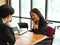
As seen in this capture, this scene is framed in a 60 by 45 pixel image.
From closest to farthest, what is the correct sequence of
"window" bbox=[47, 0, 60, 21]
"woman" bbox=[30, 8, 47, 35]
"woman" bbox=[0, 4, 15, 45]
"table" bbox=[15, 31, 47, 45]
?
"woman" bbox=[0, 4, 15, 45] → "table" bbox=[15, 31, 47, 45] → "woman" bbox=[30, 8, 47, 35] → "window" bbox=[47, 0, 60, 21]

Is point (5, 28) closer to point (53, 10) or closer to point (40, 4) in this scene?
point (53, 10)

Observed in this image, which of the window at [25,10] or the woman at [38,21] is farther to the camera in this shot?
the window at [25,10]

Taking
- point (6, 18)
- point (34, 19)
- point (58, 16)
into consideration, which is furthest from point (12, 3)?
point (6, 18)

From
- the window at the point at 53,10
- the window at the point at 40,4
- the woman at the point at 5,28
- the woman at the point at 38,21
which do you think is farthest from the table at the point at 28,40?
the window at the point at 40,4

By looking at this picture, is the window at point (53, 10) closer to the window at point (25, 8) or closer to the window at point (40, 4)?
the window at point (40, 4)

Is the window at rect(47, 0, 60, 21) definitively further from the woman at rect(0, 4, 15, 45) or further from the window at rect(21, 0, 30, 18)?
the woman at rect(0, 4, 15, 45)

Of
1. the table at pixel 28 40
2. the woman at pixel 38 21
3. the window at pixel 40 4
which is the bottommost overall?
the table at pixel 28 40

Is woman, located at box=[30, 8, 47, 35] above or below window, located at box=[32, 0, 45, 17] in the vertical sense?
below

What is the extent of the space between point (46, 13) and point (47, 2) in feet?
1.13

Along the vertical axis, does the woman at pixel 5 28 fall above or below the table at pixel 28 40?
above

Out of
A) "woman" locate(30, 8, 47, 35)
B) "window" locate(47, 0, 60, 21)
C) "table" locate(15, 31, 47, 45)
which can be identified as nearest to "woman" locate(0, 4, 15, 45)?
"table" locate(15, 31, 47, 45)

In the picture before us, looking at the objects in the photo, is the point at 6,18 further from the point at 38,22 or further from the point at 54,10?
the point at 54,10

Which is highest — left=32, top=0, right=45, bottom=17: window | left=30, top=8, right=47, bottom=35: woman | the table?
left=32, top=0, right=45, bottom=17: window

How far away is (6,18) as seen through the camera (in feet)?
7.61
